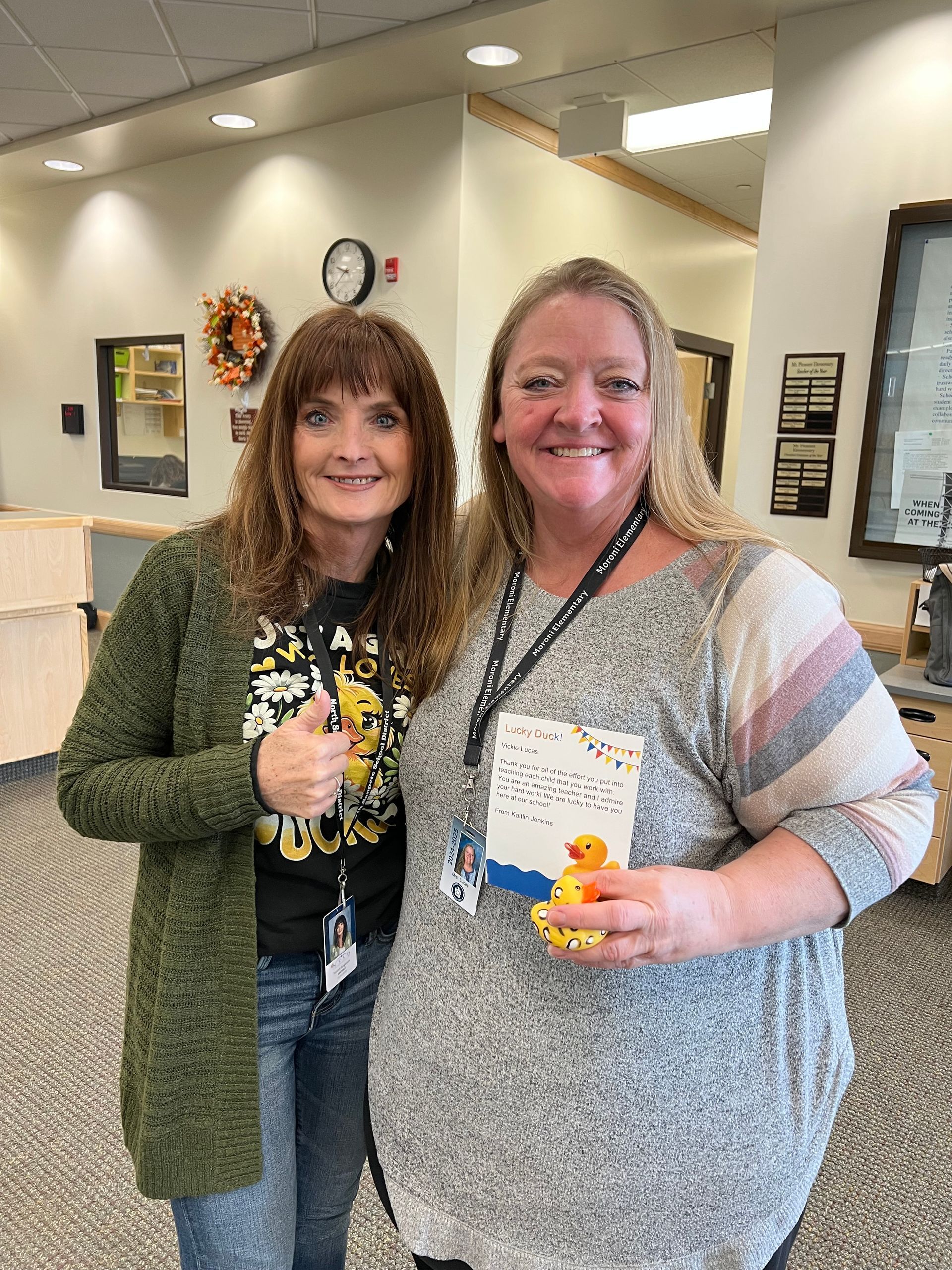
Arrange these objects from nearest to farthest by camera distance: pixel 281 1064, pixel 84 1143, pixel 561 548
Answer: pixel 561 548, pixel 281 1064, pixel 84 1143

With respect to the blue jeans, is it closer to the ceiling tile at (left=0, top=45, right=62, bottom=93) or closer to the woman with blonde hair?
the woman with blonde hair

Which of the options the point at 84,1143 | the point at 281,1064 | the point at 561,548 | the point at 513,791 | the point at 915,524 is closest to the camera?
the point at 513,791

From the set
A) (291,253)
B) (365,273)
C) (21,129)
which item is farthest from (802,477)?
(21,129)

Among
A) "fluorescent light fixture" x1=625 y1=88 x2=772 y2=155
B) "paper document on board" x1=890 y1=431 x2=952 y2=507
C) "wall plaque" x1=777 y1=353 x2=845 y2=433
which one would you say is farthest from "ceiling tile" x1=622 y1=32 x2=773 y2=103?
"paper document on board" x1=890 y1=431 x2=952 y2=507

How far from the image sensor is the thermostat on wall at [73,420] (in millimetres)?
6914

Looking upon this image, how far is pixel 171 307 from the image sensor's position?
611 cm

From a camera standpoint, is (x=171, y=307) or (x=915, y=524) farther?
(x=171, y=307)

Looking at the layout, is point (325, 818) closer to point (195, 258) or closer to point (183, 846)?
point (183, 846)

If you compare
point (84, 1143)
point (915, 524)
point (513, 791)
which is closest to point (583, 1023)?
point (513, 791)

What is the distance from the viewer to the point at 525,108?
462cm

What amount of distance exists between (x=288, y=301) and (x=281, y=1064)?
4.96 m

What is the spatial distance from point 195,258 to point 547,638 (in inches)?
227

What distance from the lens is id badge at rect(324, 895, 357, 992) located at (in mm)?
1168

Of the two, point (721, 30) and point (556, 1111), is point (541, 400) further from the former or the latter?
point (721, 30)
